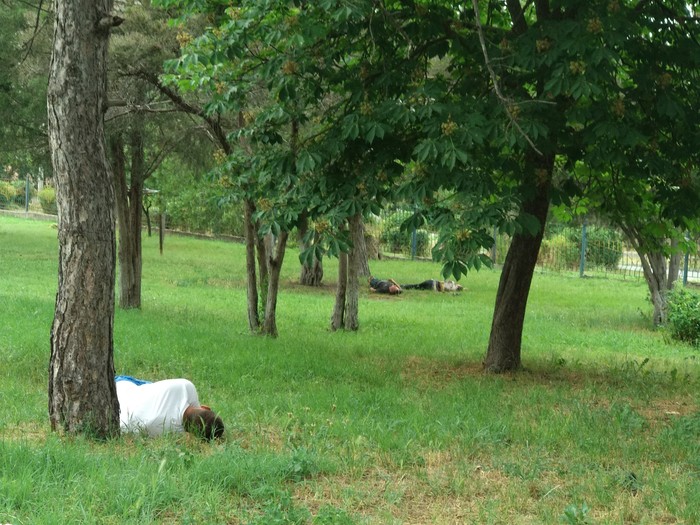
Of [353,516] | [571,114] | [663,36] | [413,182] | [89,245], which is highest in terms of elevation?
[663,36]

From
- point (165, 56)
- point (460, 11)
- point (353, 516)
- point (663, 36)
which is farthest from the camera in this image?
point (165, 56)

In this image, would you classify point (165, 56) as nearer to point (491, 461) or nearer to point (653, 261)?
point (491, 461)

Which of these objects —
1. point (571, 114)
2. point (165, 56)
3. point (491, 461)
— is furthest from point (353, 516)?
point (165, 56)

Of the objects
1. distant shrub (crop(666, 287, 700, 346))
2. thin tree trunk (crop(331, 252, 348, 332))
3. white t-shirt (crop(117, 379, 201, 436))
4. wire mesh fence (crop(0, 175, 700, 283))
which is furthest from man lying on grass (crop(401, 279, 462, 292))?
white t-shirt (crop(117, 379, 201, 436))

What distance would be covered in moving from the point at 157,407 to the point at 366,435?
1.50 meters

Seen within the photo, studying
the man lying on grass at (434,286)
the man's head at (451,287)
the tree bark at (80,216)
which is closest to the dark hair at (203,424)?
the tree bark at (80,216)

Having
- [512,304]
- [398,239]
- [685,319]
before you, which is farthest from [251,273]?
[398,239]

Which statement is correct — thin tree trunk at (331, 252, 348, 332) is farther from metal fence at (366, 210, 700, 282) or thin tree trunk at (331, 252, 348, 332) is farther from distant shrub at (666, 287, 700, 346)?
metal fence at (366, 210, 700, 282)

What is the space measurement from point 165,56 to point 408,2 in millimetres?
4536

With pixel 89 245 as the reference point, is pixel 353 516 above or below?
below

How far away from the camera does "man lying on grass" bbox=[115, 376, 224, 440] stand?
5730 mm

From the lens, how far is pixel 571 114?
7.27 metres

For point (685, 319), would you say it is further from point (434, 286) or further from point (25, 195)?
point (25, 195)

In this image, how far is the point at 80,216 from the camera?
5387 mm
